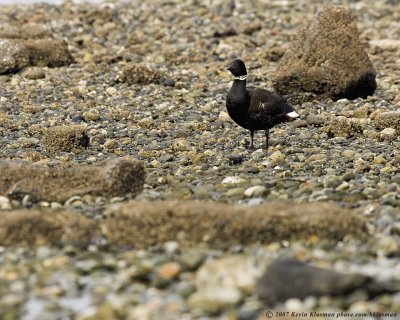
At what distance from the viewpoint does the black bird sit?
15.0m

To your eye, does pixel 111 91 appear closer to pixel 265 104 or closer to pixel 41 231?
pixel 265 104

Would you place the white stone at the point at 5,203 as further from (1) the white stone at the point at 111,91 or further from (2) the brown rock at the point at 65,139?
A: (1) the white stone at the point at 111,91

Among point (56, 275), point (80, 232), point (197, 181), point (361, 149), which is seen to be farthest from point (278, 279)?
point (361, 149)

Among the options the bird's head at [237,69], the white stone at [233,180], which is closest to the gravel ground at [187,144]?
the white stone at [233,180]

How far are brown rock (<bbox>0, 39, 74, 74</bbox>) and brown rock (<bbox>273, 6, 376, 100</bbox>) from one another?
6.62 meters

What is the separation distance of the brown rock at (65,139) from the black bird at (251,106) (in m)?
2.80

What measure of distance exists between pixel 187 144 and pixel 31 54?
28.8 feet

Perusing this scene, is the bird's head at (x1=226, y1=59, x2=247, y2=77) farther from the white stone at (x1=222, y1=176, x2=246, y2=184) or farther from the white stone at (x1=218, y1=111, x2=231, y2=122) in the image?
the white stone at (x1=222, y1=176, x2=246, y2=184)

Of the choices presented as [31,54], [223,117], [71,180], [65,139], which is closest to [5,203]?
[71,180]

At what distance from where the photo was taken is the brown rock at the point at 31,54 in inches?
901

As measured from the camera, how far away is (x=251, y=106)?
15.1 meters

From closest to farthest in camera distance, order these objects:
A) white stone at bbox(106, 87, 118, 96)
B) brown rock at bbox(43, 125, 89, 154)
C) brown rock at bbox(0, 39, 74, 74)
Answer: brown rock at bbox(43, 125, 89, 154) → white stone at bbox(106, 87, 118, 96) → brown rock at bbox(0, 39, 74, 74)
